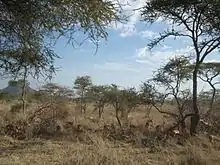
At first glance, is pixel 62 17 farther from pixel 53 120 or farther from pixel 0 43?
pixel 53 120

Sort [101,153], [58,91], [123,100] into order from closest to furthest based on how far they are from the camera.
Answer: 1. [101,153]
2. [123,100]
3. [58,91]

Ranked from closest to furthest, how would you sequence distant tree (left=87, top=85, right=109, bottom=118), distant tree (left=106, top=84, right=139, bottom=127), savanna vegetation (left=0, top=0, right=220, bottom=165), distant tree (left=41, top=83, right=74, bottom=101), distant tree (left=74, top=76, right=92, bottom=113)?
savanna vegetation (left=0, top=0, right=220, bottom=165)
distant tree (left=106, top=84, right=139, bottom=127)
distant tree (left=87, top=85, right=109, bottom=118)
distant tree (left=41, top=83, right=74, bottom=101)
distant tree (left=74, top=76, right=92, bottom=113)

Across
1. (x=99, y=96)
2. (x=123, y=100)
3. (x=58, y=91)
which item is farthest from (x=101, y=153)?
(x=58, y=91)

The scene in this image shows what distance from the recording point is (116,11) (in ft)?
21.6

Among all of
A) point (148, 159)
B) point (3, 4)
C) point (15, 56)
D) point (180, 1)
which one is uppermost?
point (180, 1)

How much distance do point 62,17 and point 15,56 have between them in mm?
2035

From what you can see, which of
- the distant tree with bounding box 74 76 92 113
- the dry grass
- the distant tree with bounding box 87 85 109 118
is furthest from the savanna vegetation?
the distant tree with bounding box 74 76 92 113

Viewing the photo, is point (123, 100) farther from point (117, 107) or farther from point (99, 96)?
point (99, 96)

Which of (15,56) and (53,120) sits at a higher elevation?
(15,56)

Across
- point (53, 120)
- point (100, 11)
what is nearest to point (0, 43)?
point (100, 11)

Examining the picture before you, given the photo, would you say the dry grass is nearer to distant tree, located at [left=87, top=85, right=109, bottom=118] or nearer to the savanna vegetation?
the savanna vegetation

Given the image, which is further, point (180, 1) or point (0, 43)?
point (180, 1)

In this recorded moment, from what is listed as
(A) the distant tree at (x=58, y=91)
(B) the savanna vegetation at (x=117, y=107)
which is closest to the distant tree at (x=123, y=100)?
(B) the savanna vegetation at (x=117, y=107)

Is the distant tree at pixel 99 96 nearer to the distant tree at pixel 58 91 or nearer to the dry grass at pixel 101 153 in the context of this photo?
the distant tree at pixel 58 91
